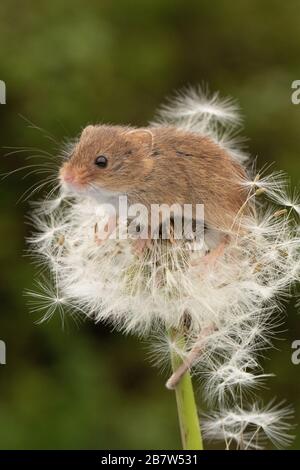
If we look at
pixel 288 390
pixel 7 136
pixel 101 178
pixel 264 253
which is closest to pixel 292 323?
pixel 288 390

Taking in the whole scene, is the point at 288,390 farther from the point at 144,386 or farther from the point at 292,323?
the point at 144,386
